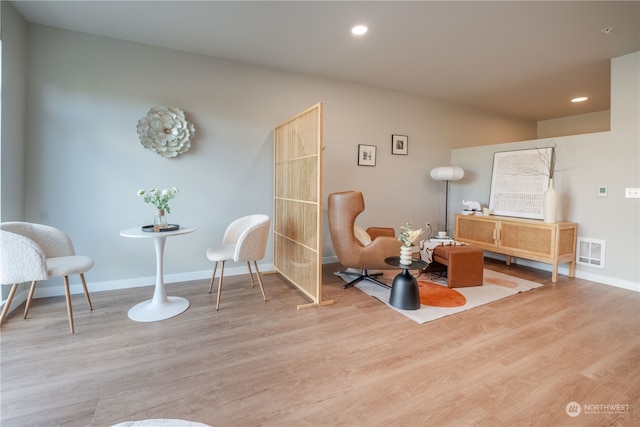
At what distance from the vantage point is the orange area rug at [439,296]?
303 centimetres

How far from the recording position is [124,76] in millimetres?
3330

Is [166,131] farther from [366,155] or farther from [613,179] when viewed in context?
[613,179]


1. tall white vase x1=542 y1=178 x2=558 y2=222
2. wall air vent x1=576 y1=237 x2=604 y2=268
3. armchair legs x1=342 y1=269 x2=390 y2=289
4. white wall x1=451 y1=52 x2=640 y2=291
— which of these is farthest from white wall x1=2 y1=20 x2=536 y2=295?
wall air vent x1=576 y1=237 x2=604 y2=268

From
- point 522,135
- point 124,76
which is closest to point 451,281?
point 124,76

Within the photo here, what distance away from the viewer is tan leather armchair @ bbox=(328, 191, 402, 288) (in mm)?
3229

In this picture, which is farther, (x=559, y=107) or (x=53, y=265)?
(x=559, y=107)

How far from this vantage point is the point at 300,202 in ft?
10.8

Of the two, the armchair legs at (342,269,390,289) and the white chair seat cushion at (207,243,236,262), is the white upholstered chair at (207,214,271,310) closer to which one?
the white chair seat cushion at (207,243,236,262)

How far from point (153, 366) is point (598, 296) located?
435 centimetres

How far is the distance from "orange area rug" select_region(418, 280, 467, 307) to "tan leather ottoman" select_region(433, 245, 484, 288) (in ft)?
0.53

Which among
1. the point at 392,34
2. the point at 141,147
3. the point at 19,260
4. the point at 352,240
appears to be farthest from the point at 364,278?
the point at 19,260

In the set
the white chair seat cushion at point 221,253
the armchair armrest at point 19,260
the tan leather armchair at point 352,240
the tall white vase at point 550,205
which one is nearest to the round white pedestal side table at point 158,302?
the white chair seat cushion at point 221,253

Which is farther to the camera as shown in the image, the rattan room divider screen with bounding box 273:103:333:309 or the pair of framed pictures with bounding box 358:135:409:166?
the pair of framed pictures with bounding box 358:135:409:166

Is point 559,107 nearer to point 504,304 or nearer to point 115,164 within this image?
point 504,304
